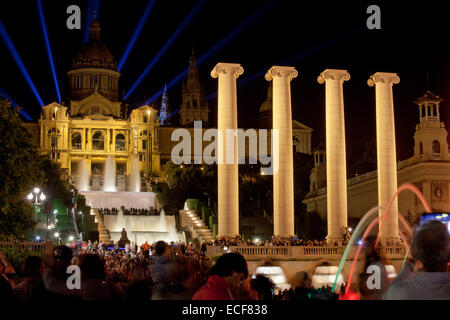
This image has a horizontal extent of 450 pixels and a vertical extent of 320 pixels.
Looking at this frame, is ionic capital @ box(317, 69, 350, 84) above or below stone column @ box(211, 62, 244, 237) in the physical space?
Answer: above

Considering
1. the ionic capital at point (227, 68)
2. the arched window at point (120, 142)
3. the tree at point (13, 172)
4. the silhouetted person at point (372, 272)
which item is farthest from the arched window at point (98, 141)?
the silhouetted person at point (372, 272)

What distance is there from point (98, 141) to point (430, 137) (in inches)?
3504

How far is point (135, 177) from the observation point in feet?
480

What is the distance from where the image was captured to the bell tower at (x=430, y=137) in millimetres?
84938

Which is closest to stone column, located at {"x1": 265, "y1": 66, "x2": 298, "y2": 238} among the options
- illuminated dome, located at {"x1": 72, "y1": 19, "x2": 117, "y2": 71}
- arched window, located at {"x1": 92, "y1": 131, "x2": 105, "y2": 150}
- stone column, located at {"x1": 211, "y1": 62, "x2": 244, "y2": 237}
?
stone column, located at {"x1": 211, "y1": 62, "x2": 244, "y2": 237}

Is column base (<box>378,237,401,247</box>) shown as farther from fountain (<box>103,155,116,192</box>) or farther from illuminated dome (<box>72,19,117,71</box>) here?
illuminated dome (<box>72,19,117,71</box>)

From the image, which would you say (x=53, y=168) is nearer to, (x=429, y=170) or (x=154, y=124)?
(x=154, y=124)

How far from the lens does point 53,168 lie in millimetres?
115562

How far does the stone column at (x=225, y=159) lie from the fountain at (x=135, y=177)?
85.4 m

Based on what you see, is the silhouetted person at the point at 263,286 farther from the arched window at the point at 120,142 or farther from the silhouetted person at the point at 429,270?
the arched window at the point at 120,142

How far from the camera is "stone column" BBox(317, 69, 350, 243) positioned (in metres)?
61.3

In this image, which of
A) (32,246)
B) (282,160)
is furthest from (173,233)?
(32,246)

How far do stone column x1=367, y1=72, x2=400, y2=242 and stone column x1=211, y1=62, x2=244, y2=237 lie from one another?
12.2 meters

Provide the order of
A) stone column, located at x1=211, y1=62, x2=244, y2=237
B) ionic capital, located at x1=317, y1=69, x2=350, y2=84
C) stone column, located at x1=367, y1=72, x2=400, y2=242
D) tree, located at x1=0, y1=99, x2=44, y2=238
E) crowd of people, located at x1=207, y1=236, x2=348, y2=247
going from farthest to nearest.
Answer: ionic capital, located at x1=317, y1=69, x2=350, y2=84 → stone column, located at x1=367, y1=72, x2=400, y2=242 → stone column, located at x1=211, y1=62, x2=244, y2=237 → crowd of people, located at x1=207, y1=236, x2=348, y2=247 → tree, located at x1=0, y1=99, x2=44, y2=238
